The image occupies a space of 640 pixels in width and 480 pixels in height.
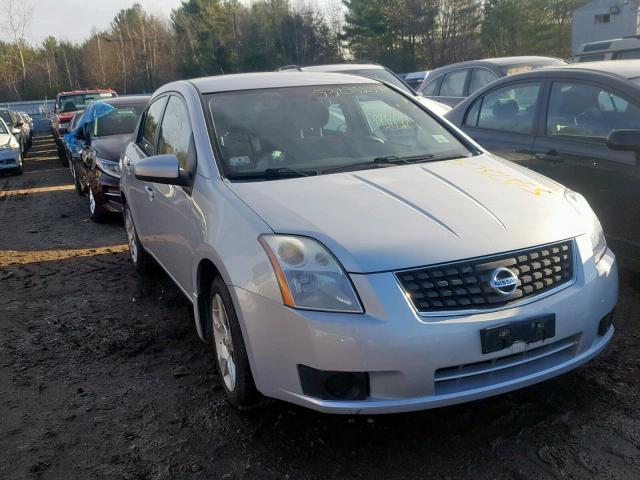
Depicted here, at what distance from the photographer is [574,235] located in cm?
304

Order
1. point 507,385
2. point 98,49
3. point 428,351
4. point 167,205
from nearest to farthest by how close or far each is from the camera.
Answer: point 428,351 → point 507,385 → point 167,205 → point 98,49

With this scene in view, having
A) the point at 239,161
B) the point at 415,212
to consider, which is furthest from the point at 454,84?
the point at 415,212

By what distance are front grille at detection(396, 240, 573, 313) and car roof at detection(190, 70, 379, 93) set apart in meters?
2.13

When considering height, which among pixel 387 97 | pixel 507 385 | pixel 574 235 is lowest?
pixel 507 385

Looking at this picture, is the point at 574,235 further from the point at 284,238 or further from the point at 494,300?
the point at 284,238

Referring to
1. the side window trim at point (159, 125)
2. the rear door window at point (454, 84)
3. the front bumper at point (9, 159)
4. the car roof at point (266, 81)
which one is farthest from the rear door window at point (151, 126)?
the front bumper at point (9, 159)

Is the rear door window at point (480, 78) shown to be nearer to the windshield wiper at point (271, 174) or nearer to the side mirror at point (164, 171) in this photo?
the windshield wiper at point (271, 174)

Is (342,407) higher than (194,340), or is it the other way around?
(342,407)

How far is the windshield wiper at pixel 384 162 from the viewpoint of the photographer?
372cm

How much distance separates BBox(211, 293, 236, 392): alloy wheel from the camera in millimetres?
3232

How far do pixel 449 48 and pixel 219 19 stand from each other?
22.3 meters

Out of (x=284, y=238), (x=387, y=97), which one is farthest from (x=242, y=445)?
(x=387, y=97)

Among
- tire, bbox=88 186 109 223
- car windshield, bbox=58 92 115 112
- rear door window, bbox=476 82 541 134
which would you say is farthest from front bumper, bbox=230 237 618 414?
car windshield, bbox=58 92 115 112

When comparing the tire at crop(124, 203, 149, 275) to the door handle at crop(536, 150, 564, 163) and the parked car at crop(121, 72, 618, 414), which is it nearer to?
the parked car at crop(121, 72, 618, 414)
